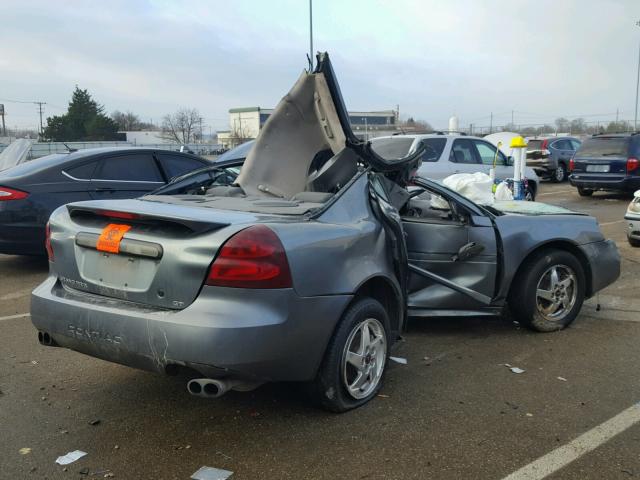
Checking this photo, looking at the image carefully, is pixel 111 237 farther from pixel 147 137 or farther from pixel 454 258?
pixel 147 137

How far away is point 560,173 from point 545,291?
18.8m

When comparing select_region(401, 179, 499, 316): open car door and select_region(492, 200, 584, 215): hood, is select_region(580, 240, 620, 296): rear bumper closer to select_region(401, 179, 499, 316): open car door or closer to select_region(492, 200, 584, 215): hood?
select_region(492, 200, 584, 215): hood

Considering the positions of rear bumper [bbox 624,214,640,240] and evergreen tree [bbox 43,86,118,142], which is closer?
rear bumper [bbox 624,214,640,240]

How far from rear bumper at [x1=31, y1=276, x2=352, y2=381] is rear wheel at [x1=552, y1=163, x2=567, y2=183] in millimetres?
20876

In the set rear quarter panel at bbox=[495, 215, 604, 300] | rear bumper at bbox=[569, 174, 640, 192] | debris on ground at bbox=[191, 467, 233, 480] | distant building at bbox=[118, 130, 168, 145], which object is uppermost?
distant building at bbox=[118, 130, 168, 145]

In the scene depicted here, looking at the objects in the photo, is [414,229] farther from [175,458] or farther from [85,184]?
[85,184]

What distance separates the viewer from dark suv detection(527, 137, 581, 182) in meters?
21.9

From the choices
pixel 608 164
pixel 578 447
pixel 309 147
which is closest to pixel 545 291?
pixel 578 447

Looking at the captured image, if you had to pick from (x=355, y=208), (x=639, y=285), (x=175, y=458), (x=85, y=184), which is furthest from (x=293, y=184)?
(x=639, y=285)

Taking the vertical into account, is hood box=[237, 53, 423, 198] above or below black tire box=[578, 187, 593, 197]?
above

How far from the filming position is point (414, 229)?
4.91 meters

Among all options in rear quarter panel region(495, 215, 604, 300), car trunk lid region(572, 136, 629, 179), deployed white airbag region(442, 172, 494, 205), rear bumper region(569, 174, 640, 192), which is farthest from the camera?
car trunk lid region(572, 136, 629, 179)

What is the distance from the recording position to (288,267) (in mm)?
3072

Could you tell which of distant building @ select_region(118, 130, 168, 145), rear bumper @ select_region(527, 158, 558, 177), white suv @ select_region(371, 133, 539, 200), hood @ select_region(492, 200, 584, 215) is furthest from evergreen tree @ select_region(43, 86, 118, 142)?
hood @ select_region(492, 200, 584, 215)
